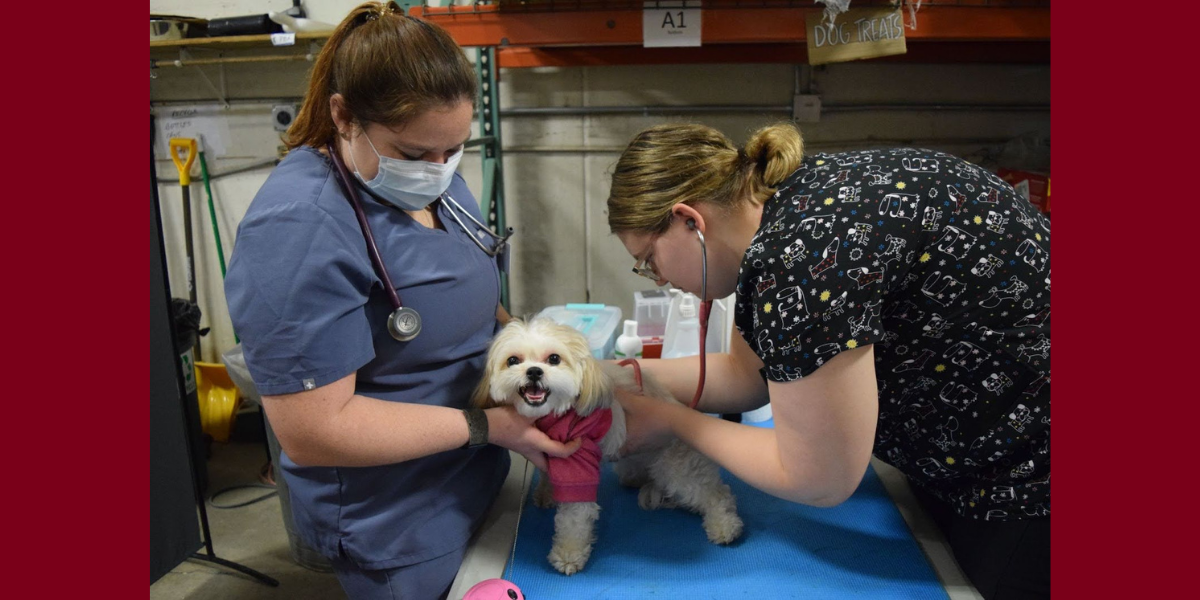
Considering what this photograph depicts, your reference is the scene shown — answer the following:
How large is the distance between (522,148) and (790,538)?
1.77m

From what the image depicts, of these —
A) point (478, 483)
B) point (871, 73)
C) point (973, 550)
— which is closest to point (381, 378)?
point (478, 483)

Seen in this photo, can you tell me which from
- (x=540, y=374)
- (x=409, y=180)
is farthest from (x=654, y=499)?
(x=409, y=180)

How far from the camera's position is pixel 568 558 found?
3.31 feet

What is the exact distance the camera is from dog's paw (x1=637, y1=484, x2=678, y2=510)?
1167mm

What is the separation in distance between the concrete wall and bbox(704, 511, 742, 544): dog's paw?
1468 millimetres

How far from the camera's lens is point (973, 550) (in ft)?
3.19

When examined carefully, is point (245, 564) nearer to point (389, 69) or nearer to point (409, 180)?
point (409, 180)

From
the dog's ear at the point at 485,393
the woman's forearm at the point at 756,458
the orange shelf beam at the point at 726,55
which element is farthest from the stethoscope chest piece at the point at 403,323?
the orange shelf beam at the point at 726,55

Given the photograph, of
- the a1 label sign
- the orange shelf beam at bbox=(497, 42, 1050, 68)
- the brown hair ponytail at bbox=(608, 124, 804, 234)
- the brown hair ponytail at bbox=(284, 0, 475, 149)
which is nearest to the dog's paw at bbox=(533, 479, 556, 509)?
the brown hair ponytail at bbox=(608, 124, 804, 234)

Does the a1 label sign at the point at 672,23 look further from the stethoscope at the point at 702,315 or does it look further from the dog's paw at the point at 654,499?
the dog's paw at the point at 654,499

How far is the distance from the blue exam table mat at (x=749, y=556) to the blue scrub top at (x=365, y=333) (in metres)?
0.16

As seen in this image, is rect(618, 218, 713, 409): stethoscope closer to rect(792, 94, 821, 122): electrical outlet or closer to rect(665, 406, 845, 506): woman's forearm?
rect(665, 406, 845, 506): woman's forearm

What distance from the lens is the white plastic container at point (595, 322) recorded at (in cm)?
175

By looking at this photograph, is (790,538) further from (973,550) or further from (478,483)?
(478,483)
